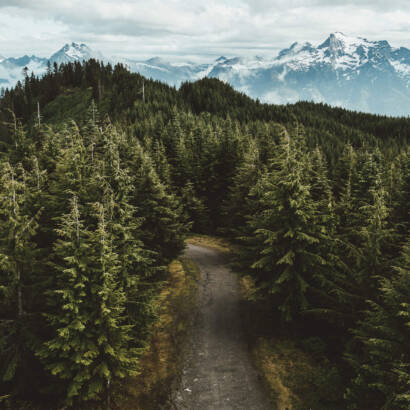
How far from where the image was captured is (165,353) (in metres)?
18.8

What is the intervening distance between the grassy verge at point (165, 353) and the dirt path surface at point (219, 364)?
0.66m

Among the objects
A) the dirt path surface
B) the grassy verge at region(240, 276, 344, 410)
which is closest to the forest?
the grassy verge at region(240, 276, 344, 410)

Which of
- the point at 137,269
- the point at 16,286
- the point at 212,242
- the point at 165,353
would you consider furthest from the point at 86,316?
the point at 212,242

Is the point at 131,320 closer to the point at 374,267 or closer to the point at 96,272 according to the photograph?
the point at 96,272

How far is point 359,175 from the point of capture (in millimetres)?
27438

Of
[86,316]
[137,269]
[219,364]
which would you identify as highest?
[86,316]

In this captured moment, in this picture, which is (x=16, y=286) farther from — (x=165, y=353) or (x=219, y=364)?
(x=219, y=364)

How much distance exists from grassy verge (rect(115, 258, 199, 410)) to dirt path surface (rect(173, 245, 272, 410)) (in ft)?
2.15

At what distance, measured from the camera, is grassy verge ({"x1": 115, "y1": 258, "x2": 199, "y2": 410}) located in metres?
15.6

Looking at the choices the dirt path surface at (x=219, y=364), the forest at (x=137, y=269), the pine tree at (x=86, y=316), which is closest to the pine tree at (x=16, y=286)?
the forest at (x=137, y=269)

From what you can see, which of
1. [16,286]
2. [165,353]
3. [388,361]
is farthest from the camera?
[165,353]

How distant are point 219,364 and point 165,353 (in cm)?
308

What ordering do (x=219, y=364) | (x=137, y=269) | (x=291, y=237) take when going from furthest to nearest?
1. (x=137, y=269)
2. (x=291, y=237)
3. (x=219, y=364)

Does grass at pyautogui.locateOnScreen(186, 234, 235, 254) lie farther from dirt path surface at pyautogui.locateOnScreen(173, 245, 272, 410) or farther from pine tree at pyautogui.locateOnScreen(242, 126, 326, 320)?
pine tree at pyautogui.locateOnScreen(242, 126, 326, 320)
